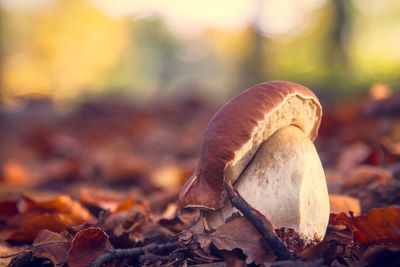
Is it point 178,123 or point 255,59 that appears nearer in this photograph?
point 178,123

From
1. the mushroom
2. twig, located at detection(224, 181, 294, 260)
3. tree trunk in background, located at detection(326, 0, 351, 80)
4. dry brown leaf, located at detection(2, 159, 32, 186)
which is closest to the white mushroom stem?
the mushroom

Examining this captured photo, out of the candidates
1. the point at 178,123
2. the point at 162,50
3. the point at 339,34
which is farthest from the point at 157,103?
the point at 162,50

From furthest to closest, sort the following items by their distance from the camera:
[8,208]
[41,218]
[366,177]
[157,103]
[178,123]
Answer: [157,103], [178,123], [366,177], [8,208], [41,218]

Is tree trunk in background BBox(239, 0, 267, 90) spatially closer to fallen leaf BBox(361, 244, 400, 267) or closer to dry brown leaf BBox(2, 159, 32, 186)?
dry brown leaf BBox(2, 159, 32, 186)

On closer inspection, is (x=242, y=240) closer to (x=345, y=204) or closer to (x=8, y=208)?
(x=345, y=204)

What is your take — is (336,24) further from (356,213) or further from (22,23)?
(22,23)

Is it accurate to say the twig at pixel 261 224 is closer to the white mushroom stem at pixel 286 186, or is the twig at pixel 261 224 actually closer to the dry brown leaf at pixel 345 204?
the white mushroom stem at pixel 286 186
